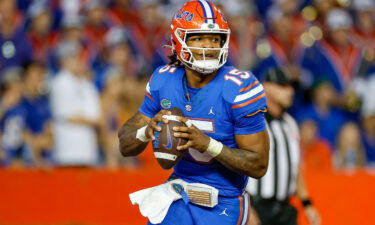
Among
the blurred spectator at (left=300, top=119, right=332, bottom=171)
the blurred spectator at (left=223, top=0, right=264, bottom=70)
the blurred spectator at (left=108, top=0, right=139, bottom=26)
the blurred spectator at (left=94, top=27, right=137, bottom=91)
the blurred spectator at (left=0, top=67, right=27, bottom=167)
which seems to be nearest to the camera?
the blurred spectator at (left=0, top=67, right=27, bottom=167)

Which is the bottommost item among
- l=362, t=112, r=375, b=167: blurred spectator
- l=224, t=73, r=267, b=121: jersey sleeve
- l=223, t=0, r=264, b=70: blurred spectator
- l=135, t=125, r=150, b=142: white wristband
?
l=362, t=112, r=375, b=167: blurred spectator

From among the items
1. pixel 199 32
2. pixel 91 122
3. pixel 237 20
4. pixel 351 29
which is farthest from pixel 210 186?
pixel 351 29

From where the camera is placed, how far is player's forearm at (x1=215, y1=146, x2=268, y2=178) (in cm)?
358

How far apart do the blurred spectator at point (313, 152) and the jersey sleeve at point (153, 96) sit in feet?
14.4

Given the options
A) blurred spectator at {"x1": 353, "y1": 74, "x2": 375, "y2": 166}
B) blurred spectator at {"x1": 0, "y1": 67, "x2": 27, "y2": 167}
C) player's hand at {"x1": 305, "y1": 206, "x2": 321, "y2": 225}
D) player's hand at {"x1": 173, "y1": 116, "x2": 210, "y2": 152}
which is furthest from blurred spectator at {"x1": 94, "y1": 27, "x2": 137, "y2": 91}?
player's hand at {"x1": 173, "y1": 116, "x2": 210, "y2": 152}

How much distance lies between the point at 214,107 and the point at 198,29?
45cm

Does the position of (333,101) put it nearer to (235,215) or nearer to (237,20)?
(237,20)

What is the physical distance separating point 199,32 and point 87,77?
13.4ft

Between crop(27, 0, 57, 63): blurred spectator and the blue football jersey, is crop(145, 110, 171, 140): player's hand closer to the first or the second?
the blue football jersey

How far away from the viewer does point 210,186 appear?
3.77 meters

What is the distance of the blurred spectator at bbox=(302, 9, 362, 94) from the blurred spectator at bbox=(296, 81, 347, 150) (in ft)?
1.28

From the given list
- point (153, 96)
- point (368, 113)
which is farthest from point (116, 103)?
point (153, 96)

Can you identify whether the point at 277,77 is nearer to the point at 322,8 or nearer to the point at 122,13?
the point at 322,8

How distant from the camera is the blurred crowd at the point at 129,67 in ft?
24.0
